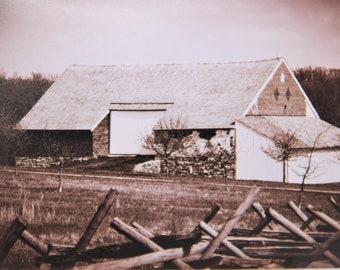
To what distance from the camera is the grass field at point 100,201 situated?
9.41m

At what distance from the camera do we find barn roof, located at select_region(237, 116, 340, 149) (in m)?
24.5

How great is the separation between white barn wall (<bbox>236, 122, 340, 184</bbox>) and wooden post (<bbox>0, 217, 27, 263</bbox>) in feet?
55.3

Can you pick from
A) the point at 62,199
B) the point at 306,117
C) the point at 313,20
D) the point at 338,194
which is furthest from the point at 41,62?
the point at 306,117

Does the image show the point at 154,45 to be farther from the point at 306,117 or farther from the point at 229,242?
the point at 306,117

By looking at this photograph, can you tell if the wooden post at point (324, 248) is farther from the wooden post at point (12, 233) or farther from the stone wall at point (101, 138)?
the stone wall at point (101, 138)

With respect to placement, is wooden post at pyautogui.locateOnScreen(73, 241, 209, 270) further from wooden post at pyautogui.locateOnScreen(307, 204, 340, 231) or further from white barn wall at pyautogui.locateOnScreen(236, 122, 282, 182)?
white barn wall at pyautogui.locateOnScreen(236, 122, 282, 182)

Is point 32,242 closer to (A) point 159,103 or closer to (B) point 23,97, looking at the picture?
(B) point 23,97

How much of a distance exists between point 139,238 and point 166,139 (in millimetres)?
19171

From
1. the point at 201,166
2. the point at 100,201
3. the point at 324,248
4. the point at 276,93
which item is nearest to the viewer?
the point at 324,248

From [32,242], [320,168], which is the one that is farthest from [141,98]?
[32,242]

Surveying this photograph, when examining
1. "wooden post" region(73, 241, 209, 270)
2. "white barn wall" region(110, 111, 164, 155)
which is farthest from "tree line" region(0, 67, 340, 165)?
"wooden post" region(73, 241, 209, 270)

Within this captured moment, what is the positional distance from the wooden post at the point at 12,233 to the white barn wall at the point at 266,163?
55.3ft

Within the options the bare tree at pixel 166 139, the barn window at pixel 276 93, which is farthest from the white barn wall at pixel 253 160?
the barn window at pixel 276 93

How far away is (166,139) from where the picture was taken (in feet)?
85.1
